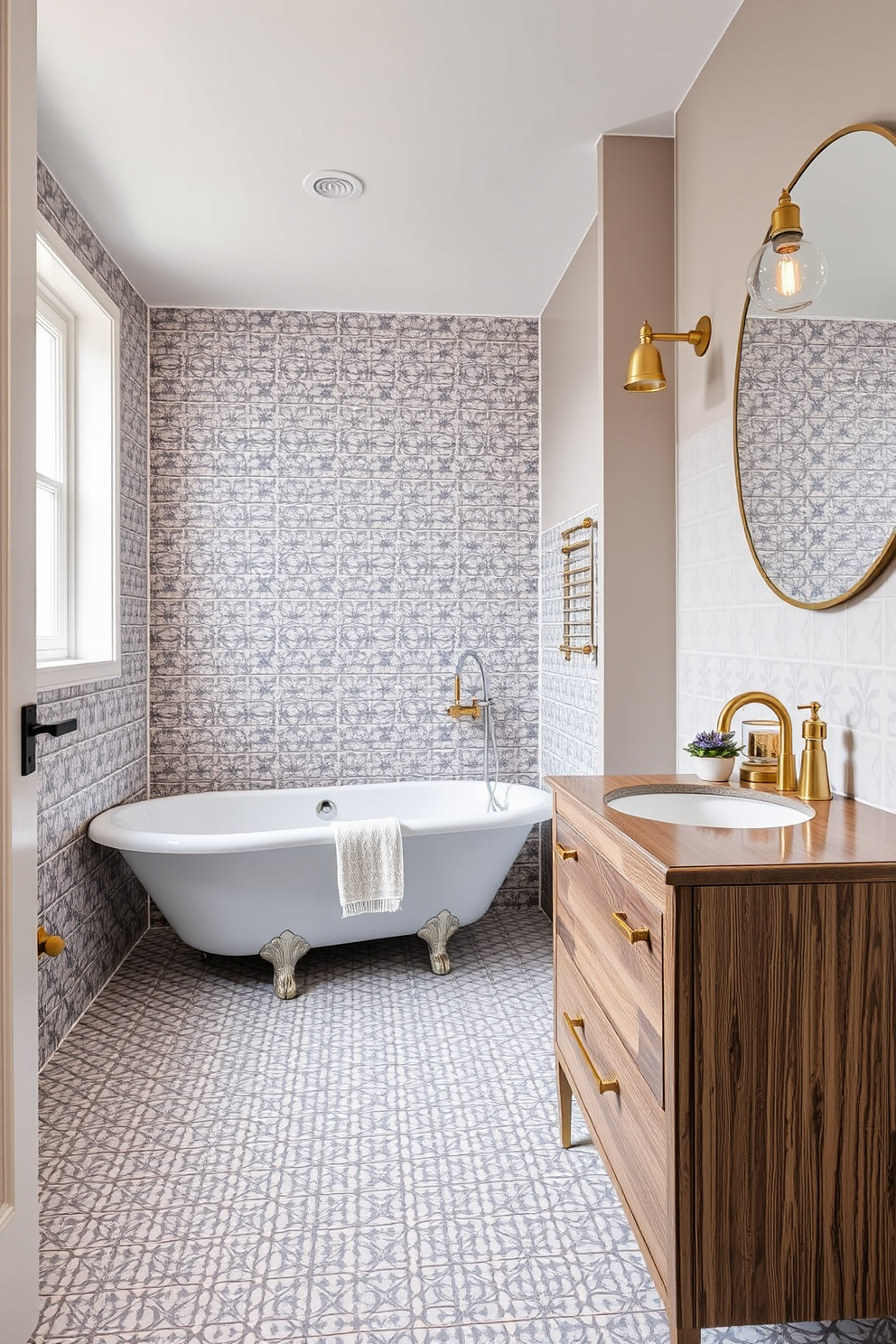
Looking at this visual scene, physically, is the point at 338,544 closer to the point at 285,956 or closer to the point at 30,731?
the point at 285,956

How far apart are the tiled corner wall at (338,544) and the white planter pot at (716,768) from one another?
89.5 inches

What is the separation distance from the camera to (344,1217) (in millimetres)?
1879

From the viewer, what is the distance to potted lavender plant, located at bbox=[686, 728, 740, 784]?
75.1 inches

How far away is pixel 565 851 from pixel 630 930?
0.54 metres

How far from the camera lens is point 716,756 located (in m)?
1.91

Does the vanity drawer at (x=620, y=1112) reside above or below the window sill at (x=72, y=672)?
below

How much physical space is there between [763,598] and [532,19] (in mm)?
1504

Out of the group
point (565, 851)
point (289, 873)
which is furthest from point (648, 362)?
point (289, 873)

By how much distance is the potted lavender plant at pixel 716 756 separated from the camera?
1.91 meters

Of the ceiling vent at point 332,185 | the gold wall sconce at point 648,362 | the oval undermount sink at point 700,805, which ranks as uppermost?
the ceiling vent at point 332,185

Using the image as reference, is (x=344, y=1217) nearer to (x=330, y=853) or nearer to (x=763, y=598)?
(x=330, y=853)

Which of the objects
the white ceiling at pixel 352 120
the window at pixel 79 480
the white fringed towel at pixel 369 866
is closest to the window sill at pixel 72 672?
the window at pixel 79 480

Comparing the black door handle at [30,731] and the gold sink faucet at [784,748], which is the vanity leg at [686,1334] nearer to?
the gold sink faucet at [784,748]

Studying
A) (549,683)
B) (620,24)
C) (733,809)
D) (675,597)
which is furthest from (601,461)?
(549,683)
